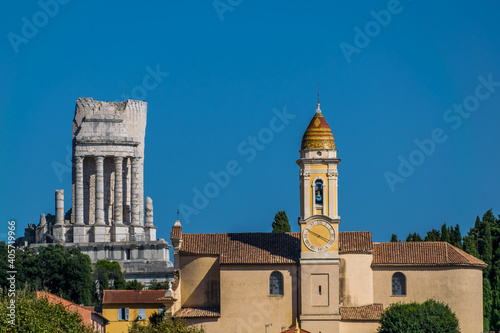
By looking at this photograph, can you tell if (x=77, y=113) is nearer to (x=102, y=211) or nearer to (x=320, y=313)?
(x=102, y=211)

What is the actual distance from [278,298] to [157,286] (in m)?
33.9

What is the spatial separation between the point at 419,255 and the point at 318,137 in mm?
9264

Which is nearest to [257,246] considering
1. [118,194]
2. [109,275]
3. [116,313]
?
[116,313]

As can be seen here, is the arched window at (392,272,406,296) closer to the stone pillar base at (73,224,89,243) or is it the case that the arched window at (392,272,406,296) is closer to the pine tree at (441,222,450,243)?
the pine tree at (441,222,450,243)

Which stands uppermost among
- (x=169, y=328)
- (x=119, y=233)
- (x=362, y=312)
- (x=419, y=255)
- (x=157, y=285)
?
(x=119, y=233)

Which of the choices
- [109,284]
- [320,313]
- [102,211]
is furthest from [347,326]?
[102,211]

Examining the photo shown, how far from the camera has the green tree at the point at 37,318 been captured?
74.7 m

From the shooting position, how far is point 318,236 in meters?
95.1

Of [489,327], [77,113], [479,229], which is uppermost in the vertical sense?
[77,113]

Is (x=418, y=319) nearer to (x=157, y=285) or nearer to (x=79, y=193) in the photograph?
(x=157, y=285)

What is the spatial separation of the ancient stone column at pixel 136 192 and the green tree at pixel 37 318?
6229 cm

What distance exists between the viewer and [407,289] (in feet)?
317

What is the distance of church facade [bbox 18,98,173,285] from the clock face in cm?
4923

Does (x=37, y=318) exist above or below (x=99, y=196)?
below
